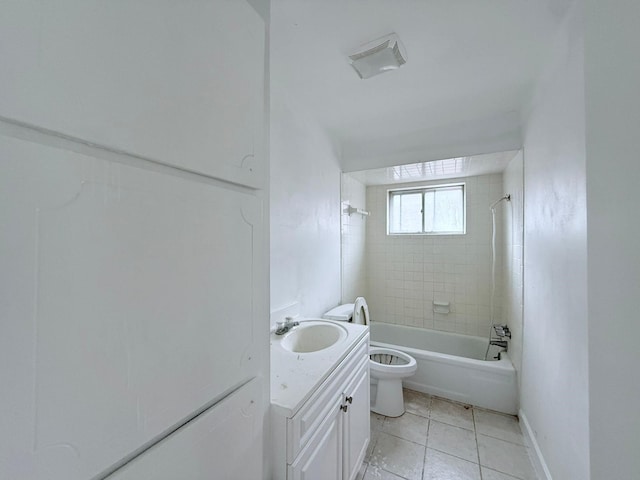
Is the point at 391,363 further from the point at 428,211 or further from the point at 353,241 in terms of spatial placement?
the point at 428,211

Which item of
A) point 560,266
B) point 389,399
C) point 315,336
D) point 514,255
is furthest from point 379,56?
point 389,399

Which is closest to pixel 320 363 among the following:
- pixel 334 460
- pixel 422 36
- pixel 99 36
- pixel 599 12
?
pixel 334 460

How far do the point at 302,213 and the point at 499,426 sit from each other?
2.24 metres

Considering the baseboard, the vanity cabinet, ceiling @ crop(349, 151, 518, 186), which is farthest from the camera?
ceiling @ crop(349, 151, 518, 186)

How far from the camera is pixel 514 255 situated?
7.48 ft

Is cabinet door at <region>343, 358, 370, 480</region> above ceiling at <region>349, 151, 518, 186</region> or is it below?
below

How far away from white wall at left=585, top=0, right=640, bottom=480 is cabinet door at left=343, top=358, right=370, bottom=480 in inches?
36.7

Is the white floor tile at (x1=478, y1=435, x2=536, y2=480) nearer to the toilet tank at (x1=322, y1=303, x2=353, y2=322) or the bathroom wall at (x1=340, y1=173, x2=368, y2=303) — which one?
the toilet tank at (x1=322, y1=303, x2=353, y2=322)

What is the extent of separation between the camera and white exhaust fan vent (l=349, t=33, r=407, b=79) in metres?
1.36

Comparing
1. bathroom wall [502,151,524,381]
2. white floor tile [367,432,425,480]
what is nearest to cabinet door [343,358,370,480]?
white floor tile [367,432,425,480]

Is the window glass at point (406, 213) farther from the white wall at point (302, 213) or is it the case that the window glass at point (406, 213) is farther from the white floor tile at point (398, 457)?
the white floor tile at point (398, 457)

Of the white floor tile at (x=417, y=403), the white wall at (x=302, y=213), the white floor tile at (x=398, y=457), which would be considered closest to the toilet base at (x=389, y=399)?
the white floor tile at (x=417, y=403)

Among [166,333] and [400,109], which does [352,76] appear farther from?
[166,333]

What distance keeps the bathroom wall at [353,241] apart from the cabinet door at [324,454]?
4.95ft
